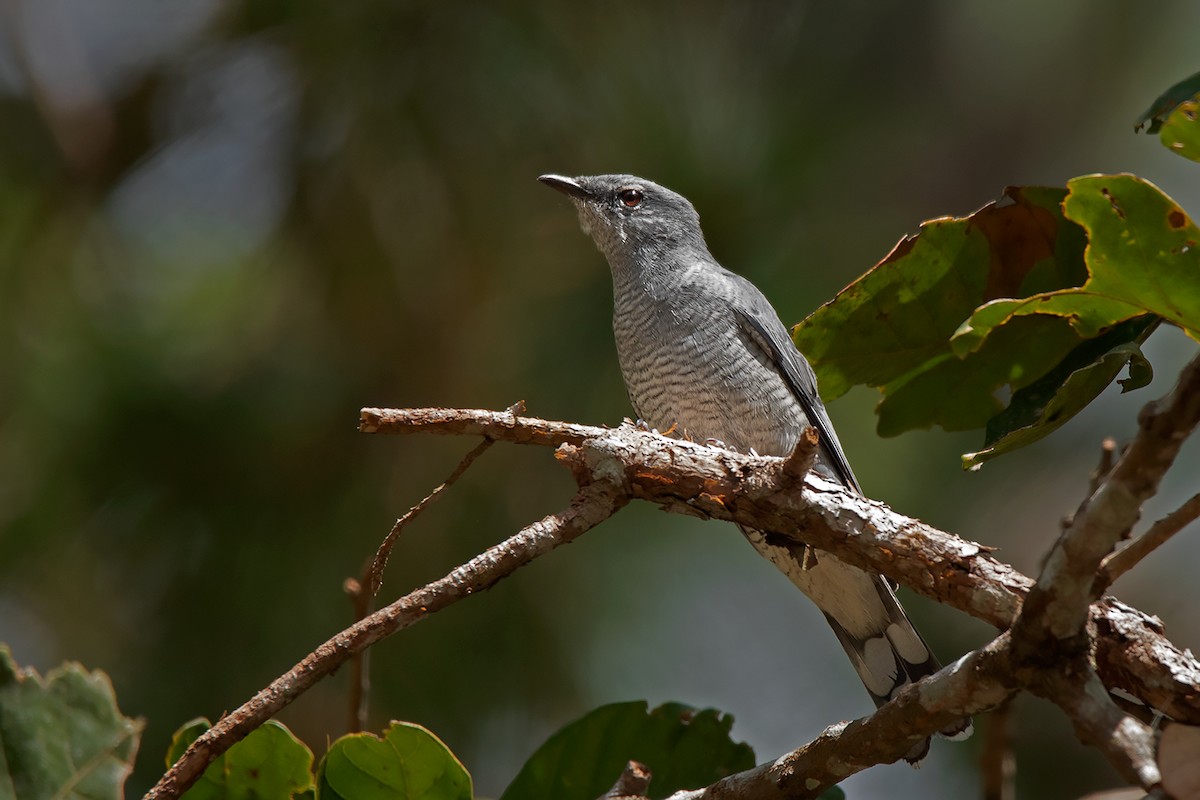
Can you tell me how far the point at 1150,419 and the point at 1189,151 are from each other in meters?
0.92

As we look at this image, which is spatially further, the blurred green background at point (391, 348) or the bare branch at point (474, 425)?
the blurred green background at point (391, 348)

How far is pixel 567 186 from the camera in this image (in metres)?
4.29

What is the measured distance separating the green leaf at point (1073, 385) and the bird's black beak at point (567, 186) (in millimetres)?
2144

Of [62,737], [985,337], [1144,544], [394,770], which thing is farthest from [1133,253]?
[62,737]

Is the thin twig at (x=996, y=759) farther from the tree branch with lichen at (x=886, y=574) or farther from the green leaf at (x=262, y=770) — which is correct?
the green leaf at (x=262, y=770)

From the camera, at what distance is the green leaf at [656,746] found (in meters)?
2.46

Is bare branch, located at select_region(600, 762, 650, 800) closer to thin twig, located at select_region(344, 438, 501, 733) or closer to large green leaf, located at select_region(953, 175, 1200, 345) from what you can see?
thin twig, located at select_region(344, 438, 501, 733)

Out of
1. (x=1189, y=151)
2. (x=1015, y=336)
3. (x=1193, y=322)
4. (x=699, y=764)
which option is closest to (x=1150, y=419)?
(x=1193, y=322)

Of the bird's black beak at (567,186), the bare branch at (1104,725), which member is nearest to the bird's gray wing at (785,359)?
the bird's black beak at (567,186)

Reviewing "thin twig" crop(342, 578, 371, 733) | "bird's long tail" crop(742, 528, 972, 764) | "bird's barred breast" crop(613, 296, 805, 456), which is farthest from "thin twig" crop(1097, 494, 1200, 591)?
"bird's barred breast" crop(613, 296, 805, 456)

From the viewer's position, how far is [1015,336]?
2.58m

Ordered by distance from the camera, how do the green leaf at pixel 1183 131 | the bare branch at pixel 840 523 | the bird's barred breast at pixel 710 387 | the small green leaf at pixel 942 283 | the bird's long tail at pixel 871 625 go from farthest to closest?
Answer: the bird's barred breast at pixel 710 387 → the bird's long tail at pixel 871 625 → the small green leaf at pixel 942 283 → the green leaf at pixel 1183 131 → the bare branch at pixel 840 523

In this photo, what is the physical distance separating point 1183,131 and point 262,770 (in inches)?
86.3

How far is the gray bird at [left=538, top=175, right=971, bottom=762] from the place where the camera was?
137 inches
